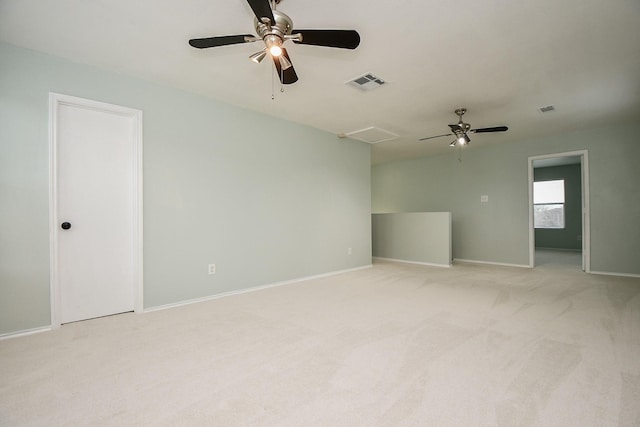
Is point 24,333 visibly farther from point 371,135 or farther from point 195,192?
point 371,135

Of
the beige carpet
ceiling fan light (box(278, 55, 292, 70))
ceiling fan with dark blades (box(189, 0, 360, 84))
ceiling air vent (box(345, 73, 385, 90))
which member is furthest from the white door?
ceiling air vent (box(345, 73, 385, 90))

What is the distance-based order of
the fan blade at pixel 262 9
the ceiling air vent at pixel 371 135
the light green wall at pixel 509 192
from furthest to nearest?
1. the ceiling air vent at pixel 371 135
2. the light green wall at pixel 509 192
3. the fan blade at pixel 262 9

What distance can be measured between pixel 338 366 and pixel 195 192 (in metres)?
2.57

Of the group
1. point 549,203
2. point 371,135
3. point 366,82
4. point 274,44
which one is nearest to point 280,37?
point 274,44

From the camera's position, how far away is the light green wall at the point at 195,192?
243 centimetres

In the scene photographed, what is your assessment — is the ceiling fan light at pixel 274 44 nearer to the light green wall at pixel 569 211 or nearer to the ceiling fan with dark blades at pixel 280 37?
the ceiling fan with dark blades at pixel 280 37

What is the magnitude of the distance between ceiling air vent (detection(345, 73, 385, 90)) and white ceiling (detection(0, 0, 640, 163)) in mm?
84

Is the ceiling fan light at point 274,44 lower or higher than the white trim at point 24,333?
higher

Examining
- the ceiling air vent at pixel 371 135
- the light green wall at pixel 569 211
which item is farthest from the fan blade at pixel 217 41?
the light green wall at pixel 569 211

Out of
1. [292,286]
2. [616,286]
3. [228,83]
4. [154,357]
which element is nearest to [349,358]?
[154,357]

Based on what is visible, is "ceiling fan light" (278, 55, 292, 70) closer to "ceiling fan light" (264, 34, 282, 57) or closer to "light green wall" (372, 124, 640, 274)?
"ceiling fan light" (264, 34, 282, 57)

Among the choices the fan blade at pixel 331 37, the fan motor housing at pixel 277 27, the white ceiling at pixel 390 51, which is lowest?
the fan blade at pixel 331 37

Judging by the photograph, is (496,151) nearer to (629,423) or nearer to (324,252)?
(324,252)

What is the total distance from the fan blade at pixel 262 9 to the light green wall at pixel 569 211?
31.9ft
